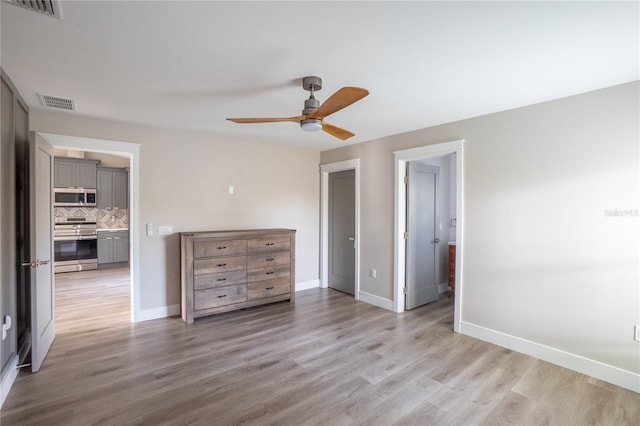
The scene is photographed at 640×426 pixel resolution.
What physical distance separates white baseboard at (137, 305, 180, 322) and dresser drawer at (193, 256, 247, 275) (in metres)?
0.75

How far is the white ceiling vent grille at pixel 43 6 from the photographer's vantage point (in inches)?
59.6

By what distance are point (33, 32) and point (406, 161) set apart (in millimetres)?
3741

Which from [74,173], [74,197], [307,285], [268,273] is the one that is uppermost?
[74,173]

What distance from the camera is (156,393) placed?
2.32m

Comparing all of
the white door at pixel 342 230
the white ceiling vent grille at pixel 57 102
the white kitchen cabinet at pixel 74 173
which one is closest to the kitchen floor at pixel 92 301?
the white kitchen cabinet at pixel 74 173

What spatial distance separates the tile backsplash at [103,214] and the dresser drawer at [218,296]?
4.71 m

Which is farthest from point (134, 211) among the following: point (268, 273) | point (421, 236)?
point (421, 236)

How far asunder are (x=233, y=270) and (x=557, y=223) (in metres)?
3.63

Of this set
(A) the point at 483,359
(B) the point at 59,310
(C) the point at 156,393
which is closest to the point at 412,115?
(A) the point at 483,359

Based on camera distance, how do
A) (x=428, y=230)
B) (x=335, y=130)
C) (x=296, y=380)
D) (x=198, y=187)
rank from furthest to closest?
(x=428, y=230), (x=198, y=187), (x=335, y=130), (x=296, y=380)

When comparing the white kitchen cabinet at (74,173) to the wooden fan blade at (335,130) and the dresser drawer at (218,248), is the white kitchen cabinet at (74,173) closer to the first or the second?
the dresser drawer at (218,248)

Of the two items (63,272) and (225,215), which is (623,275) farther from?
(63,272)

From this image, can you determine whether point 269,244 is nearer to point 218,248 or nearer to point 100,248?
point 218,248

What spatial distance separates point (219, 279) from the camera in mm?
3914
